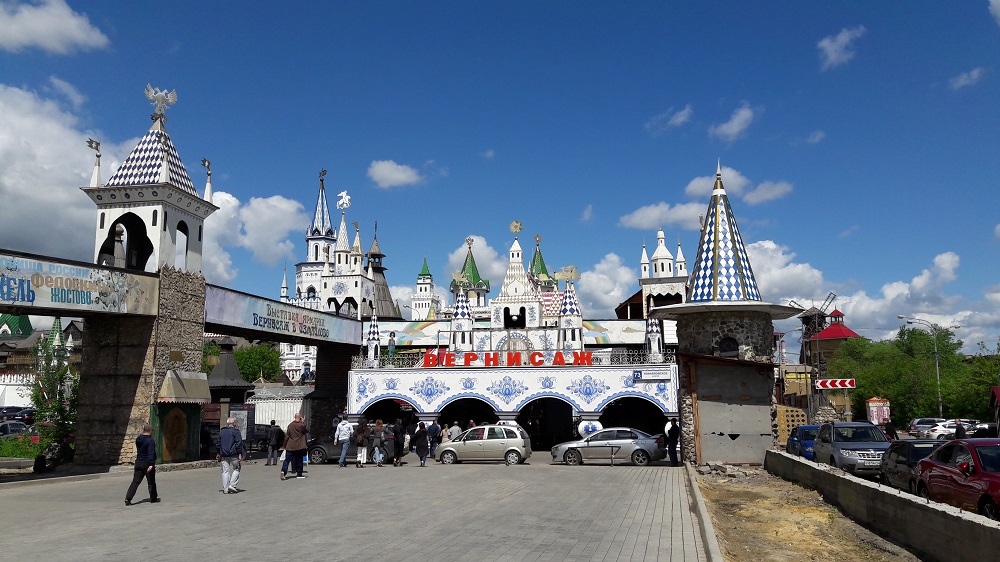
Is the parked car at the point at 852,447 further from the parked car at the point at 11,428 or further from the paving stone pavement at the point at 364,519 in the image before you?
the parked car at the point at 11,428

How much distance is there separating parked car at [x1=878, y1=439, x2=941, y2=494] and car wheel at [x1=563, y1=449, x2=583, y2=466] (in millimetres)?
10327

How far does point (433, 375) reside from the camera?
32.1 meters

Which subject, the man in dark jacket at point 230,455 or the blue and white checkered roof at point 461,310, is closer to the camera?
the man in dark jacket at point 230,455

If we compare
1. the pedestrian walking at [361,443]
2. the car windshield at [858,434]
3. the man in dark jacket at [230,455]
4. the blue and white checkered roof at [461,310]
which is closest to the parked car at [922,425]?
the car windshield at [858,434]

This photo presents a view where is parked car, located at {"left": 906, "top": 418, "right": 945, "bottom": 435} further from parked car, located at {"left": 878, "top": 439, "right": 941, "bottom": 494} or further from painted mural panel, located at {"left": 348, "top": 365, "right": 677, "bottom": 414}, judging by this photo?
parked car, located at {"left": 878, "top": 439, "right": 941, "bottom": 494}

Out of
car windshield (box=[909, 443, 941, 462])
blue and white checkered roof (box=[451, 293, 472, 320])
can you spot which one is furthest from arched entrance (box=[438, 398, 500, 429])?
car windshield (box=[909, 443, 941, 462])

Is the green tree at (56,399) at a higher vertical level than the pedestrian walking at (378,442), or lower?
higher

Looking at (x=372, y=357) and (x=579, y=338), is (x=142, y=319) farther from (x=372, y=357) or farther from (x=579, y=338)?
(x=579, y=338)

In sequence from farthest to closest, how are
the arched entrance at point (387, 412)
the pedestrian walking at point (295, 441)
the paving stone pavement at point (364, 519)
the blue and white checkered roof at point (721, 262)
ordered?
the arched entrance at point (387, 412)
the blue and white checkered roof at point (721, 262)
the pedestrian walking at point (295, 441)
the paving stone pavement at point (364, 519)

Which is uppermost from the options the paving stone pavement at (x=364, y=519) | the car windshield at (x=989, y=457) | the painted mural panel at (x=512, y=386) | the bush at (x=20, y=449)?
the painted mural panel at (x=512, y=386)

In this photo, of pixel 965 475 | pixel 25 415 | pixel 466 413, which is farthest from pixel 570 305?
pixel 25 415

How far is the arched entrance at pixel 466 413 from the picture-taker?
134ft

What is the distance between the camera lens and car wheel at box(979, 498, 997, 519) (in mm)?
9492

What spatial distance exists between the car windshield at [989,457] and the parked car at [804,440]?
11.4m
